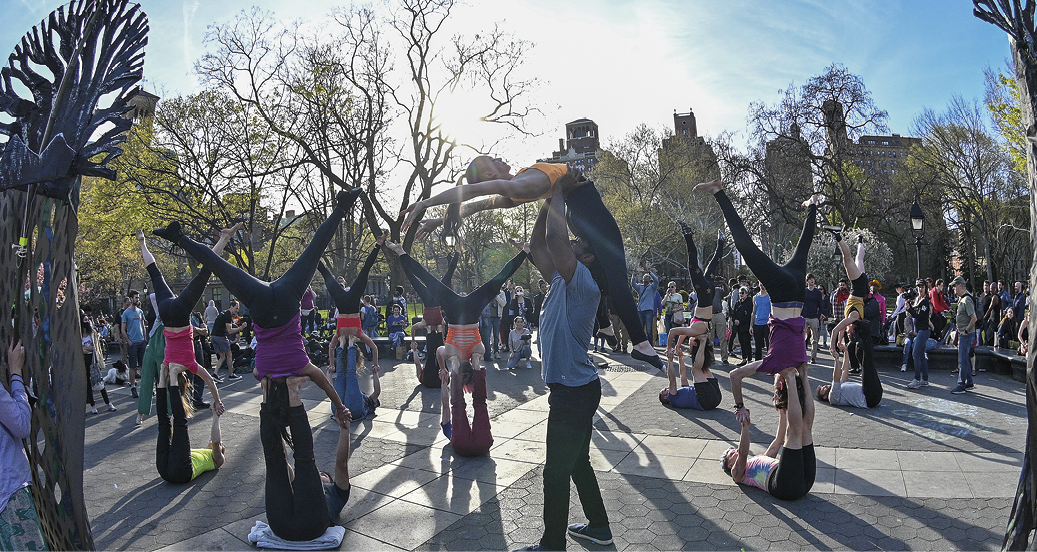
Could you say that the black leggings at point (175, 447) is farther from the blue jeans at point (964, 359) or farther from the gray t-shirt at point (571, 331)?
the blue jeans at point (964, 359)

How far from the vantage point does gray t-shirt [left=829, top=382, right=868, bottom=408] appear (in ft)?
26.7

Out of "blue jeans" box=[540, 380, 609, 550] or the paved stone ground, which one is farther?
the paved stone ground

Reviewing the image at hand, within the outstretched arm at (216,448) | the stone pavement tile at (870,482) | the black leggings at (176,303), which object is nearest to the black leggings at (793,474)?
the stone pavement tile at (870,482)

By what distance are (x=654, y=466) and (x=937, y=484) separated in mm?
2455

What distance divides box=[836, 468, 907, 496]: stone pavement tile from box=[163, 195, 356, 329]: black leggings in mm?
4809

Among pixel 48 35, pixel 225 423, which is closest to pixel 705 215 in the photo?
pixel 225 423

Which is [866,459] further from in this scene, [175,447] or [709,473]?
[175,447]

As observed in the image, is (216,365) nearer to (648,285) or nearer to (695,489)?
(648,285)

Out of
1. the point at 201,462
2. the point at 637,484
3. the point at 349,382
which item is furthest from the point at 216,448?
the point at 637,484

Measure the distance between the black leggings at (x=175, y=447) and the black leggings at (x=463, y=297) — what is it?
9.51ft

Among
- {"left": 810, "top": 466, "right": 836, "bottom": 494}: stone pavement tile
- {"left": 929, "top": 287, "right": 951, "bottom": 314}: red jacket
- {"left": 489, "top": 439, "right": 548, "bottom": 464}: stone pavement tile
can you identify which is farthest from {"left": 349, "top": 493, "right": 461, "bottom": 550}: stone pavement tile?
{"left": 929, "top": 287, "right": 951, "bottom": 314}: red jacket

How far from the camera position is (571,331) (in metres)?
3.70

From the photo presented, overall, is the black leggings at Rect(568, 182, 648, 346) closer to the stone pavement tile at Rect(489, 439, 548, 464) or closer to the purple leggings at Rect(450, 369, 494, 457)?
the stone pavement tile at Rect(489, 439, 548, 464)

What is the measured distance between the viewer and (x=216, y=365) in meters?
13.5
